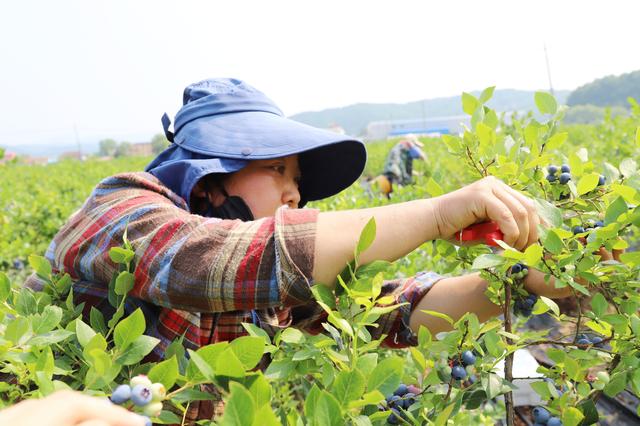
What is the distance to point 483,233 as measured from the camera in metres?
0.94

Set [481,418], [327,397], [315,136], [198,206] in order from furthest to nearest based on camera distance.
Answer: [198,206]
[315,136]
[481,418]
[327,397]

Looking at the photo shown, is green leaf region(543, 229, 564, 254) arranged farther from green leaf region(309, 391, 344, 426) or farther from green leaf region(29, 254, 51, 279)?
green leaf region(29, 254, 51, 279)

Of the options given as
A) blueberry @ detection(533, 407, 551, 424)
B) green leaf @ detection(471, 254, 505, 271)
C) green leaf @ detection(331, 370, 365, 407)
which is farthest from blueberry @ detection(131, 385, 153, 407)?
blueberry @ detection(533, 407, 551, 424)

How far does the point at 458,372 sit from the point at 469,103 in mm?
533

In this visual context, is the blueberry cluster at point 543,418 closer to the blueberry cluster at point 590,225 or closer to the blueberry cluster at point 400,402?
the blueberry cluster at point 400,402

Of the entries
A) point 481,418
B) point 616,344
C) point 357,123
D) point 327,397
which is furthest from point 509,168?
point 357,123

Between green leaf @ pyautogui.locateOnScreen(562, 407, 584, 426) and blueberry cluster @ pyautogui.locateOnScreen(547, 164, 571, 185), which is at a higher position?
blueberry cluster @ pyautogui.locateOnScreen(547, 164, 571, 185)

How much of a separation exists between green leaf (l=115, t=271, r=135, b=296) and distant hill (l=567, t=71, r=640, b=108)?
256 feet

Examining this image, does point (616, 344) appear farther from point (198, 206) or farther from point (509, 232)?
point (198, 206)

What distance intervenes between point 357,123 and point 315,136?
145610mm

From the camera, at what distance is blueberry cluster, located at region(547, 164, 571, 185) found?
104 cm

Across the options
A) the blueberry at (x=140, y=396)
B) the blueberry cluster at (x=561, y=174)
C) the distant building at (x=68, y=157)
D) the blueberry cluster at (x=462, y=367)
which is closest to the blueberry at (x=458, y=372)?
the blueberry cluster at (x=462, y=367)

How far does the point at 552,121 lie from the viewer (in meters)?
1.06

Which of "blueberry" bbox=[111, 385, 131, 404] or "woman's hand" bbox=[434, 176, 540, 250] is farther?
"woman's hand" bbox=[434, 176, 540, 250]
